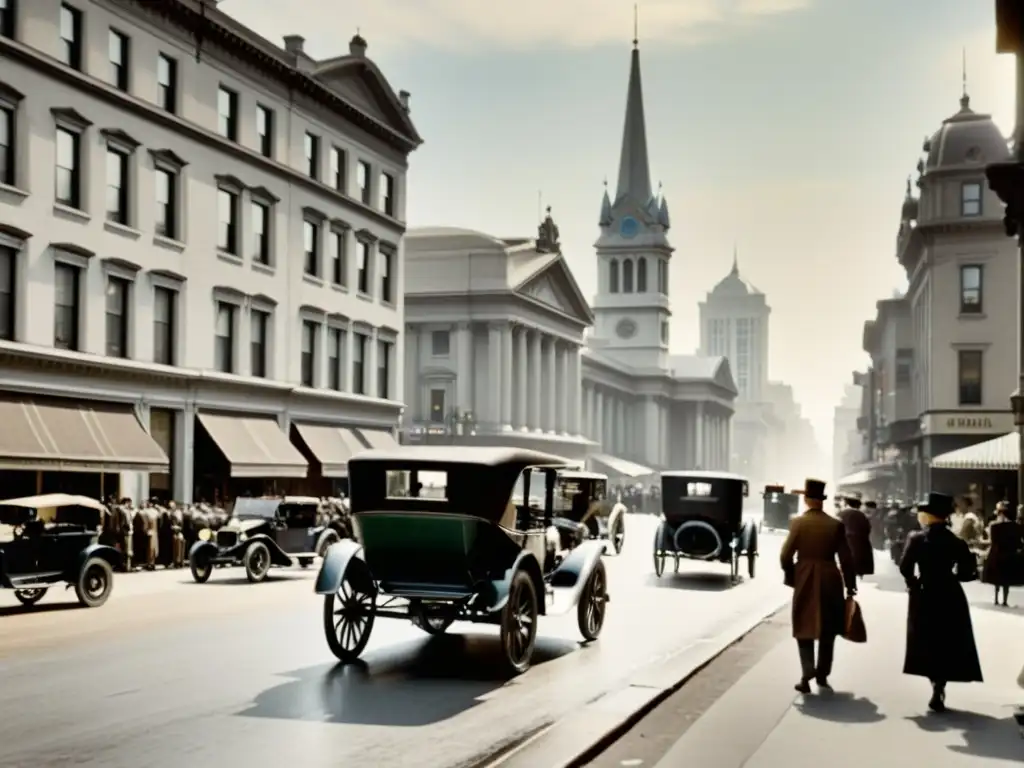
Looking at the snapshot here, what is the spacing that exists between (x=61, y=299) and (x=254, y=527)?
30.8ft

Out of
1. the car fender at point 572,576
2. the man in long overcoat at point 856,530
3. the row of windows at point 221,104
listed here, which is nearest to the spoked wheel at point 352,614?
the car fender at point 572,576

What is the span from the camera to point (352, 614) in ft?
44.5

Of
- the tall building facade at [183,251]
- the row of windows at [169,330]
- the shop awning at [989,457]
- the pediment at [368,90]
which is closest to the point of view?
the tall building facade at [183,251]

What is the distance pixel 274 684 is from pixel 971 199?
167 ft

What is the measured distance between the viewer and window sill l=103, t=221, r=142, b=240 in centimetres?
3309

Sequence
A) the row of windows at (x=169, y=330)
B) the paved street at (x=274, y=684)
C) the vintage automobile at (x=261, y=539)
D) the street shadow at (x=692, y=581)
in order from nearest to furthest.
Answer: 1. the paved street at (x=274, y=684)
2. the street shadow at (x=692, y=581)
3. the vintage automobile at (x=261, y=539)
4. the row of windows at (x=169, y=330)

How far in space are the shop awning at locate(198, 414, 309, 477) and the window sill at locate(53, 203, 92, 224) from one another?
724 cm

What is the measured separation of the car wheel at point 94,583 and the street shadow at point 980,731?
1337 cm

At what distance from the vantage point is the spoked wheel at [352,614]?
13.3m

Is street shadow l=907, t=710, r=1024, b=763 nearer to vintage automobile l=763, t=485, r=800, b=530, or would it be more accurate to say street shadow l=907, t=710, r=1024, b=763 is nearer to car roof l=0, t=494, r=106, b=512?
car roof l=0, t=494, r=106, b=512

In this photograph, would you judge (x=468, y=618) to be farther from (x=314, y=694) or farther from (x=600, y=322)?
(x=600, y=322)

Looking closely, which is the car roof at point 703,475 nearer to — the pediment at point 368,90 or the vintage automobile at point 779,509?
the pediment at point 368,90

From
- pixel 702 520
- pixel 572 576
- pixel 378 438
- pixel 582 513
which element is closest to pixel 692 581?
pixel 702 520

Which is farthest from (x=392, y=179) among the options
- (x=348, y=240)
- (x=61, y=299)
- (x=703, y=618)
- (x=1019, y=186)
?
(x=703, y=618)
